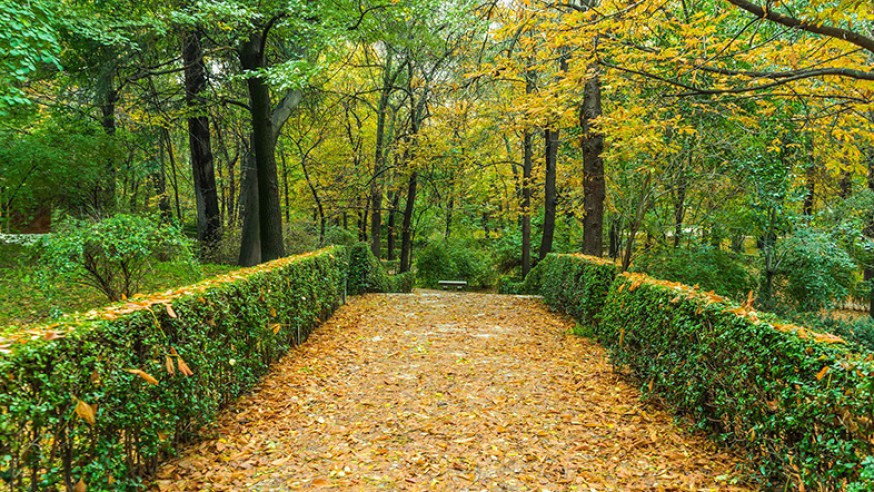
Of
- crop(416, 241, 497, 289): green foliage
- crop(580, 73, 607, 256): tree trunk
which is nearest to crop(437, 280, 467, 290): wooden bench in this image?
crop(416, 241, 497, 289): green foliage

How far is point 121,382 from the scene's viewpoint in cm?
243

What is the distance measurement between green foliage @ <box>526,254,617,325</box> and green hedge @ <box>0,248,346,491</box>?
15.1ft

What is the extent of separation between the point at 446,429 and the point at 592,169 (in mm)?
7112

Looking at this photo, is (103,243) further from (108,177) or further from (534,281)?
(534,281)

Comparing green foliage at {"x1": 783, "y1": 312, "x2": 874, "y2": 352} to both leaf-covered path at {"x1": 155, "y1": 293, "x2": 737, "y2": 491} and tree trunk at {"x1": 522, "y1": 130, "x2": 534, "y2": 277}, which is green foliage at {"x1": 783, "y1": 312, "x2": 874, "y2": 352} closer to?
leaf-covered path at {"x1": 155, "y1": 293, "x2": 737, "y2": 491}

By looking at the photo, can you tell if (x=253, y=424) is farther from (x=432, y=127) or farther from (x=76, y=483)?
(x=432, y=127)

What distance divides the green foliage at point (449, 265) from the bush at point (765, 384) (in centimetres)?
1336

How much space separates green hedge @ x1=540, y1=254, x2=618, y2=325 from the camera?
666cm

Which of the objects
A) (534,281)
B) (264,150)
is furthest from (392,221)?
(264,150)

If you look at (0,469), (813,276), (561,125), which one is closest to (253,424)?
(0,469)

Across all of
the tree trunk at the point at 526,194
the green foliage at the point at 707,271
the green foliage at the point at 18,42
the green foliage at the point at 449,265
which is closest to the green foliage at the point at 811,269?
the green foliage at the point at 707,271

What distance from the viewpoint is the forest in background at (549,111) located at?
211 inches

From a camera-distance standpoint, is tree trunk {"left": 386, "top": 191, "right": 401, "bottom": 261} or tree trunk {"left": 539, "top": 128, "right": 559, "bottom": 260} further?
tree trunk {"left": 386, "top": 191, "right": 401, "bottom": 261}

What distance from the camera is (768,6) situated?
3.65 meters
